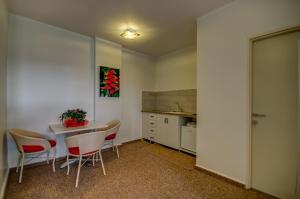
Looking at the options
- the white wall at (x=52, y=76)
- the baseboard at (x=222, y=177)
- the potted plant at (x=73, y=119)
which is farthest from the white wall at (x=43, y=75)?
the baseboard at (x=222, y=177)

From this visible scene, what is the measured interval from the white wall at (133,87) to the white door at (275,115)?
307cm

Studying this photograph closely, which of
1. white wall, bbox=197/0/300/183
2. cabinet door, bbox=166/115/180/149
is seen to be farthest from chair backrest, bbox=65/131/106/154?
cabinet door, bbox=166/115/180/149

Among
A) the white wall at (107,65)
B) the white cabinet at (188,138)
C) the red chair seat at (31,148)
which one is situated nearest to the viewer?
the red chair seat at (31,148)

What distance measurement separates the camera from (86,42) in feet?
11.4

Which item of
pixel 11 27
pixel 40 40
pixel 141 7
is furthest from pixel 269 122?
pixel 11 27

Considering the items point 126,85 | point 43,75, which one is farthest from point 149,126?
point 43,75

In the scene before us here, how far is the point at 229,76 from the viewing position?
7.32 feet

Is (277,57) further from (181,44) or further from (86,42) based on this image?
(86,42)

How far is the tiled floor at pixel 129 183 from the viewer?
6.42 feet

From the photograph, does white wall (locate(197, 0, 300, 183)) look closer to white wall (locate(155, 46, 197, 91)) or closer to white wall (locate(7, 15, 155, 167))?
white wall (locate(155, 46, 197, 91))

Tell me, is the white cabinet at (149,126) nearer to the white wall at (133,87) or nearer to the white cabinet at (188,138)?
the white wall at (133,87)

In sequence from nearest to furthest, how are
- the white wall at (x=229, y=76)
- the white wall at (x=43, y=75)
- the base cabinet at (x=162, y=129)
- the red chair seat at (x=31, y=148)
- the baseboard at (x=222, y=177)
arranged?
the white wall at (x=229, y=76) → the baseboard at (x=222, y=177) → the red chair seat at (x=31, y=148) → the white wall at (x=43, y=75) → the base cabinet at (x=162, y=129)

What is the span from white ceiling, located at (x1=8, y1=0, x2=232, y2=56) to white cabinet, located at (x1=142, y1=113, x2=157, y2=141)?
2158mm

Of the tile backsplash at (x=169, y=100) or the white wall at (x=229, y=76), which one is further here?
the tile backsplash at (x=169, y=100)
